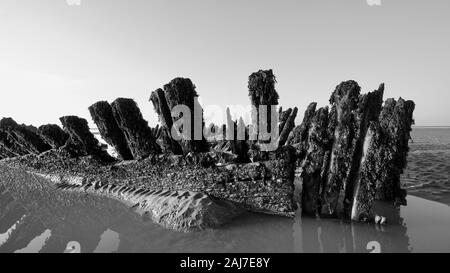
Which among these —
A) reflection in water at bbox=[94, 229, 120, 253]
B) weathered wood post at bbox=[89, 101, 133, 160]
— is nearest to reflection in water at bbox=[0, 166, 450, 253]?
reflection in water at bbox=[94, 229, 120, 253]

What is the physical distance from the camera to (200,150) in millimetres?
10023

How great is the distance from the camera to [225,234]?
753 cm

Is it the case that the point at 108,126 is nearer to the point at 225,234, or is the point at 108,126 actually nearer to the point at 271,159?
the point at 271,159

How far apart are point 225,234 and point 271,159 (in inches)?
99.8

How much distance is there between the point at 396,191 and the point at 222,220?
5.79 metres

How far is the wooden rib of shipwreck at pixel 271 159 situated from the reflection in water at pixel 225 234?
0.66 meters

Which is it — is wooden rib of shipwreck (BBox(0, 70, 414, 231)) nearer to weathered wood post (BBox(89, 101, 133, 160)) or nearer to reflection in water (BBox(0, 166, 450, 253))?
weathered wood post (BBox(89, 101, 133, 160))

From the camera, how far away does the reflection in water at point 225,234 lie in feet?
22.5

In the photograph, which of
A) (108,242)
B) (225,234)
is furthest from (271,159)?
(108,242)

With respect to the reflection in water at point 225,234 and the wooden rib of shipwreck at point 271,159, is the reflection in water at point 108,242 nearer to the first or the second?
the reflection in water at point 225,234

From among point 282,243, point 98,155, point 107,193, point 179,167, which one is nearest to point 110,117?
point 98,155

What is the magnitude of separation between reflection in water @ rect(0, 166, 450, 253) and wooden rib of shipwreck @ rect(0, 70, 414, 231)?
66cm

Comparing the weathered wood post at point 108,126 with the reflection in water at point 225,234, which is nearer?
the reflection in water at point 225,234

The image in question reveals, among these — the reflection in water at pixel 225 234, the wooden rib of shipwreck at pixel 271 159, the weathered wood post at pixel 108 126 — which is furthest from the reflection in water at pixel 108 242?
the weathered wood post at pixel 108 126
